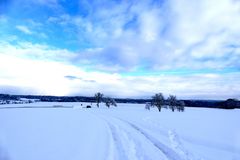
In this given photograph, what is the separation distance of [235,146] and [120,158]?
6.65 meters

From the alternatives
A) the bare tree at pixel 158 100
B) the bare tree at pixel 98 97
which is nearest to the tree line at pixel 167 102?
the bare tree at pixel 158 100

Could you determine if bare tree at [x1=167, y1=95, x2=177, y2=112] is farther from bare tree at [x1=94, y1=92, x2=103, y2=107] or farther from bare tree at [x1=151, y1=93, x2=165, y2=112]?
bare tree at [x1=94, y1=92, x2=103, y2=107]

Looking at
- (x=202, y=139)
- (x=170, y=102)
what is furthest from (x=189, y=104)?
(x=202, y=139)

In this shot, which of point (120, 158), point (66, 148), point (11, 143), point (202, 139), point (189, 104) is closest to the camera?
point (120, 158)

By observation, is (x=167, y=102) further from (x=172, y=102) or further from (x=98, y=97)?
(x=98, y=97)

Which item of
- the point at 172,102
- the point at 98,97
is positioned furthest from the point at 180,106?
the point at 98,97

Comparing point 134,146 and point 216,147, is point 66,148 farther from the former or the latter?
point 216,147

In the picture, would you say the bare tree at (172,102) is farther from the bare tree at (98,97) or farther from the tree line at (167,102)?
the bare tree at (98,97)

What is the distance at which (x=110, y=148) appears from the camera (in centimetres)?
1021

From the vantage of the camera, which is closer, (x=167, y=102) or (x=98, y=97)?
(x=167, y=102)

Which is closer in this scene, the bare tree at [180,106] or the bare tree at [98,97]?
the bare tree at [180,106]

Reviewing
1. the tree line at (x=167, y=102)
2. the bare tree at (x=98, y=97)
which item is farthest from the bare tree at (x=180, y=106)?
the bare tree at (x=98, y=97)

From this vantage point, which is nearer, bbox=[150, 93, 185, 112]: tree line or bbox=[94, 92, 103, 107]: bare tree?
bbox=[150, 93, 185, 112]: tree line

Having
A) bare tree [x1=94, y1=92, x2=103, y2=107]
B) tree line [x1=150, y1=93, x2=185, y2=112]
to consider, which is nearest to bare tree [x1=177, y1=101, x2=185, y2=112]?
tree line [x1=150, y1=93, x2=185, y2=112]
